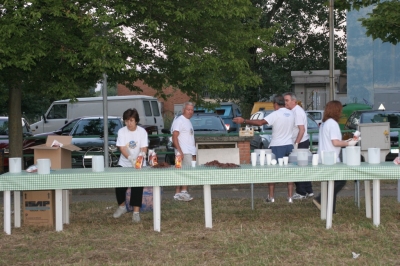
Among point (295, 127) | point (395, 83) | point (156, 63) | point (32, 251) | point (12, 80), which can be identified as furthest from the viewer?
point (395, 83)

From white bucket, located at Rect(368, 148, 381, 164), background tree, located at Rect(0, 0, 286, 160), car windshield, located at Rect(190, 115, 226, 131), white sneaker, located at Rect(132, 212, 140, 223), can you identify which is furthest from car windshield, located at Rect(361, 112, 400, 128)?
white sneaker, located at Rect(132, 212, 140, 223)

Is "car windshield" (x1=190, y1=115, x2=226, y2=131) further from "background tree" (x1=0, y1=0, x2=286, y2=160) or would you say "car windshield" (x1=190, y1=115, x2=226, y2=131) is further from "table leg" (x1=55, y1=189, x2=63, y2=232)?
"table leg" (x1=55, y1=189, x2=63, y2=232)

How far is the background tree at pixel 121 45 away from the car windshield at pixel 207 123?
14.5 feet

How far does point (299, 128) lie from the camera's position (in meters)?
12.9

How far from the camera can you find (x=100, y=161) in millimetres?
9906

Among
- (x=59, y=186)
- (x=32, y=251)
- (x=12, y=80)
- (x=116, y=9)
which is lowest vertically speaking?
(x=32, y=251)

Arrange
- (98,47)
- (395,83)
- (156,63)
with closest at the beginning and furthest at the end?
1. (98,47)
2. (156,63)
3. (395,83)

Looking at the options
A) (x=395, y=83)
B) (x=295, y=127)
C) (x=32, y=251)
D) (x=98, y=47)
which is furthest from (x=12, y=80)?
(x=395, y=83)

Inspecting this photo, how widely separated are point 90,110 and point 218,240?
24.2 meters

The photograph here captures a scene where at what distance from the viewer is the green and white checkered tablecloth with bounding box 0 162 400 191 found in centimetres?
955

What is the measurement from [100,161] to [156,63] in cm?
784

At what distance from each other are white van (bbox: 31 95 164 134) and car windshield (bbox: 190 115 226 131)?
333 inches

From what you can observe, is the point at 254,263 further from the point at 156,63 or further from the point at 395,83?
the point at 395,83

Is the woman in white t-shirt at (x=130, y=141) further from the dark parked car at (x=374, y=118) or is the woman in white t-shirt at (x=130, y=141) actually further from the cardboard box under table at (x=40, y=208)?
the dark parked car at (x=374, y=118)
